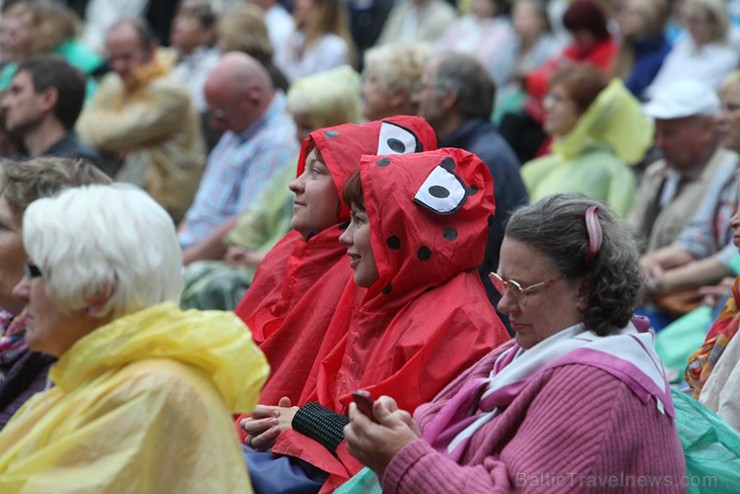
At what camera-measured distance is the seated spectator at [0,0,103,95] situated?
30.9 feet

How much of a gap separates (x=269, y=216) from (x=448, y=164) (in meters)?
3.00

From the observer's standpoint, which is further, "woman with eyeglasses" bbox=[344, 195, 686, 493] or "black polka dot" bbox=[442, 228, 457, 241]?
"black polka dot" bbox=[442, 228, 457, 241]

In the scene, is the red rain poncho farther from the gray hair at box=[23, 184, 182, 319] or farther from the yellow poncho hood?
the gray hair at box=[23, 184, 182, 319]

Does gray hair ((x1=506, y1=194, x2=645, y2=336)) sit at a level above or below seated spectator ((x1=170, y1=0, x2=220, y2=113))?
above

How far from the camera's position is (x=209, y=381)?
2.92 meters

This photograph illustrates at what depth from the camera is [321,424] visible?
12.5 feet

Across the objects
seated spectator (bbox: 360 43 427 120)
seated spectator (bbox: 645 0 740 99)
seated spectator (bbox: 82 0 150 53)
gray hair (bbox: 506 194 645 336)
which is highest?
gray hair (bbox: 506 194 645 336)

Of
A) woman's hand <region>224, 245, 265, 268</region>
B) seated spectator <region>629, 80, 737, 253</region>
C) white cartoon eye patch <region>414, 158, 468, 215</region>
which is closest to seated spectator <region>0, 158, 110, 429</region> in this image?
white cartoon eye patch <region>414, 158, 468, 215</region>

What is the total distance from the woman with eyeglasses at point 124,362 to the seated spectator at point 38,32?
661 centimetres

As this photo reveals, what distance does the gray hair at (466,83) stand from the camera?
240 inches

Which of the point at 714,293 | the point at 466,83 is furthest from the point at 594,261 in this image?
the point at 466,83

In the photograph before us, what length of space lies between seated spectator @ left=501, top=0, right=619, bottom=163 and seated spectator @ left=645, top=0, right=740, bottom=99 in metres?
0.61

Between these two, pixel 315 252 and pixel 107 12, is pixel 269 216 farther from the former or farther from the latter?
pixel 107 12

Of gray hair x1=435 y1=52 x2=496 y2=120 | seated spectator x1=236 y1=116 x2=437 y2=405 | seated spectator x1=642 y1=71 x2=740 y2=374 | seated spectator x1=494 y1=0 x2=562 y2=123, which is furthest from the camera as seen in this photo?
seated spectator x1=494 y1=0 x2=562 y2=123
